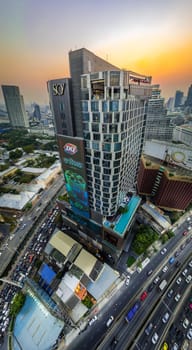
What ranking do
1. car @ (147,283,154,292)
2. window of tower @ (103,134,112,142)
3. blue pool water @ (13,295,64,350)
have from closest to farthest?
window of tower @ (103,134,112,142), blue pool water @ (13,295,64,350), car @ (147,283,154,292)

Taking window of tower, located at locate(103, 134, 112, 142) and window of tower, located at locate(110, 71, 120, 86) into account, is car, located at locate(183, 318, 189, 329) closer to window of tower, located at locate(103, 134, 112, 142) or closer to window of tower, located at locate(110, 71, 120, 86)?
window of tower, located at locate(103, 134, 112, 142)

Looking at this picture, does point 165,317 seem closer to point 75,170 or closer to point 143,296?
point 143,296

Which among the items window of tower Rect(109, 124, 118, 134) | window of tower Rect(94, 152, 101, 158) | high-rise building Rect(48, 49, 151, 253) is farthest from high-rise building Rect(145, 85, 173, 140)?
window of tower Rect(109, 124, 118, 134)

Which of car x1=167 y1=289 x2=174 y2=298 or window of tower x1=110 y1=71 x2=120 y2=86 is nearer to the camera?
window of tower x1=110 y1=71 x2=120 y2=86

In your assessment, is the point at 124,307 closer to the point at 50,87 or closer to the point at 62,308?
the point at 62,308

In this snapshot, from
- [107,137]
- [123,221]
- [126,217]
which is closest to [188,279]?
[126,217]

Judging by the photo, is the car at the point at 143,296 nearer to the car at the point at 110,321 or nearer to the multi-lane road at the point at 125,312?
the multi-lane road at the point at 125,312

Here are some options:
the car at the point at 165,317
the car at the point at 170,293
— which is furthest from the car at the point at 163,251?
the car at the point at 165,317
